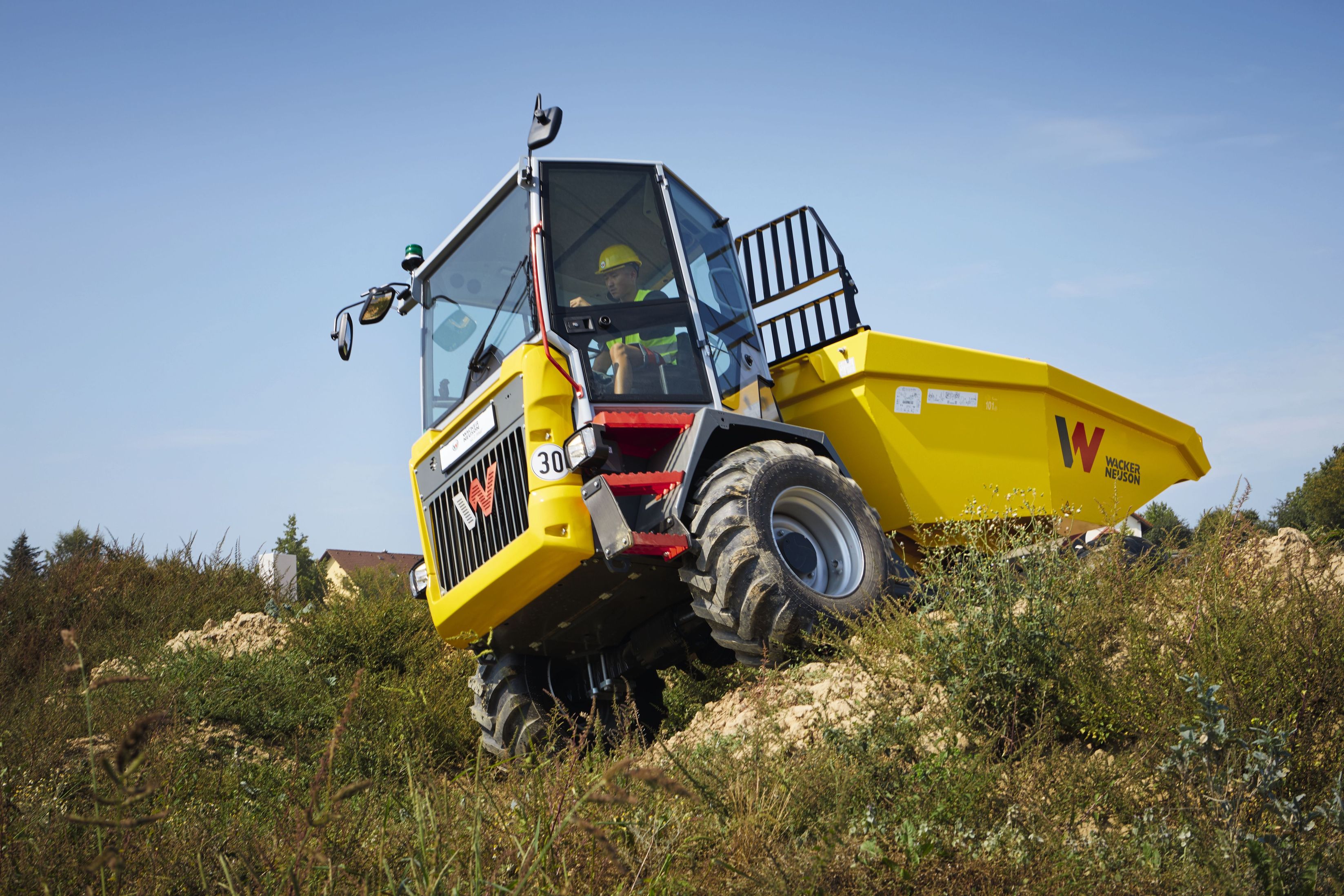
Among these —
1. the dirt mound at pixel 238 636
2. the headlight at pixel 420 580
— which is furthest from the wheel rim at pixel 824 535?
the dirt mound at pixel 238 636

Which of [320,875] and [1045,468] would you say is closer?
[320,875]

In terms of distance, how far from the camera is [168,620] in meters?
10.9

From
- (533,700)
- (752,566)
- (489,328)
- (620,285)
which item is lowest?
(533,700)

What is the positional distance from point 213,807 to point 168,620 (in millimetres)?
7472

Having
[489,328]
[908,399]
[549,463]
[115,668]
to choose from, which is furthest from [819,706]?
[115,668]

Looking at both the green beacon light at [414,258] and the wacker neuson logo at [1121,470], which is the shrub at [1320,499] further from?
the green beacon light at [414,258]

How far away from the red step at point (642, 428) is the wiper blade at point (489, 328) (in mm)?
1073

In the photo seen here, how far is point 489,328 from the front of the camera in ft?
19.3

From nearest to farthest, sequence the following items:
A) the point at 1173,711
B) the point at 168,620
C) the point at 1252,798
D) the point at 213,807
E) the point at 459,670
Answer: the point at 1252,798 → the point at 1173,711 → the point at 213,807 → the point at 459,670 → the point at 168,620

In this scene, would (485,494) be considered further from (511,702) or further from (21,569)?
(21,569)

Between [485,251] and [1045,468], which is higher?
[485,251]

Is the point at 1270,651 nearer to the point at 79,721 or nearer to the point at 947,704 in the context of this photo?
the point at 947,704

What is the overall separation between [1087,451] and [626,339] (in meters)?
4.16

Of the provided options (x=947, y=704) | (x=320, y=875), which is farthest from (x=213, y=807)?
(x=947, y=704)
